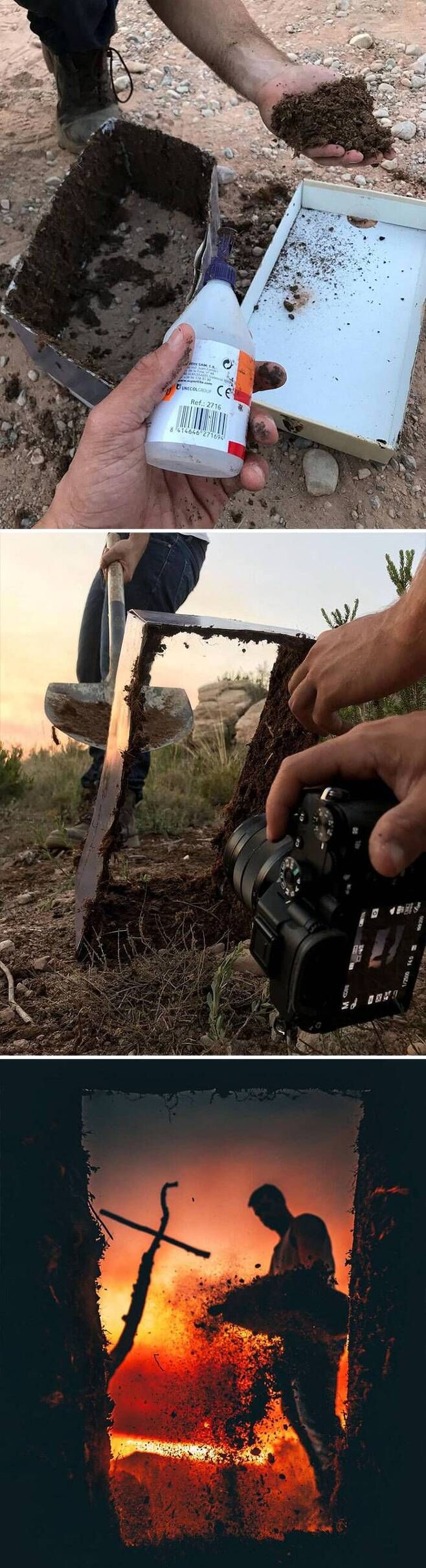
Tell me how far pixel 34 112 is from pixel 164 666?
85.5 inches

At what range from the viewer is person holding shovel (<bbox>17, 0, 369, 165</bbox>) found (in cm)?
173

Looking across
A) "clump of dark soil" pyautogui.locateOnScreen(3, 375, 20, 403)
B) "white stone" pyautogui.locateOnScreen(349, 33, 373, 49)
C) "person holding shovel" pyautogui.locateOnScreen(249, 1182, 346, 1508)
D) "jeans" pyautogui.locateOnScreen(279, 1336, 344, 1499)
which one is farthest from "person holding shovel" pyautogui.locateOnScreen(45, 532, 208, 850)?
"white stone" pyautogui.locateOnScreen(349, 33, 373, 49)

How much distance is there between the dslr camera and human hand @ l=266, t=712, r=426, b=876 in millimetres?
17

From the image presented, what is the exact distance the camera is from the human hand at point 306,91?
5.39ft

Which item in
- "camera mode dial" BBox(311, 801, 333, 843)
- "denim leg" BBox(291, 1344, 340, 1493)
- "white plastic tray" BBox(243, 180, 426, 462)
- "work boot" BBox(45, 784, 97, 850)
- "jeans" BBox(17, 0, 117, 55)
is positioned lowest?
"denim leg" BBox(291, 1344, 340, 1493)

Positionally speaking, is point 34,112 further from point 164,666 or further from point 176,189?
point 164,666

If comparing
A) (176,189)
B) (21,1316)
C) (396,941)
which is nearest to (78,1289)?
(21,1316)

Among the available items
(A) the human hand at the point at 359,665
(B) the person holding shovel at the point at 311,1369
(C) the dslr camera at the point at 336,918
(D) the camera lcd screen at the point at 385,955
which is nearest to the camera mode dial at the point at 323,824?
(C) the dslr camera at the point at 336,918

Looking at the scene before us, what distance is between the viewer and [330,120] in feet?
5.38

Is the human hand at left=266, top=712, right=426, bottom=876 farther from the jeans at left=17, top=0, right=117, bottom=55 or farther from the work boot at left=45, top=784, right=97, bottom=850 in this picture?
the jeans at left=17, top=0, right=117, bottom=55

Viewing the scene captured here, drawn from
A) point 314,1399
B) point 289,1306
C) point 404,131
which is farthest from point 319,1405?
point 404,131

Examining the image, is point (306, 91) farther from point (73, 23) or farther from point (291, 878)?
point (291, 878)

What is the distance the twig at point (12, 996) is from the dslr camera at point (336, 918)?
440 millimetres

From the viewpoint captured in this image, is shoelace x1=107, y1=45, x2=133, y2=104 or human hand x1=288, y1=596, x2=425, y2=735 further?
shoelace x1=107, y1=45, x2=133, y2=104
